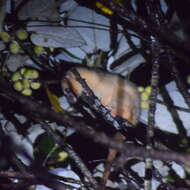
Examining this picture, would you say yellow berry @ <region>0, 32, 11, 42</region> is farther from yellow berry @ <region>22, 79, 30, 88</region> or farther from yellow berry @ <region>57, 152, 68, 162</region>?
yellow berry @ <region>57, 152, 68, 162</region>

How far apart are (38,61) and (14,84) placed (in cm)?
10

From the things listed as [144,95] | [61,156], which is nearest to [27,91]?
[61,156]

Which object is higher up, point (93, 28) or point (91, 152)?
point (93, 28)

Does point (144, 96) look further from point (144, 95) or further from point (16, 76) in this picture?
point (16, 76)

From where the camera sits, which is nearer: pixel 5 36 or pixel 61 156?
pixel 5 36

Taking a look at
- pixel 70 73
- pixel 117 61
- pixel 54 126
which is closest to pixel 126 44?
pixel 117 61

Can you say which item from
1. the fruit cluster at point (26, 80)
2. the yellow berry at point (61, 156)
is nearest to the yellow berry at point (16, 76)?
the fruit cluster at point (26, 80)

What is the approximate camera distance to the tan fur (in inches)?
32.8

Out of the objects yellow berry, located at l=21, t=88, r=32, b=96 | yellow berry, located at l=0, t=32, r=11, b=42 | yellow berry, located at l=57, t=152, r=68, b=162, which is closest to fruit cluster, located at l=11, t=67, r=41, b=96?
yellow berry, located at l=21, t=88, r=32, b=96

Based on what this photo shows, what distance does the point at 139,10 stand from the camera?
872 millimetres

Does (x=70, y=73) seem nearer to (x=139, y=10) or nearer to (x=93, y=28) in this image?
(x=93, y=28)

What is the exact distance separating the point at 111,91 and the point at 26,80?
10.0 inches

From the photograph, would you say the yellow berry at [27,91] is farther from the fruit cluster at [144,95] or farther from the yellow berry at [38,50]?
the fruit cluster at [144,95]

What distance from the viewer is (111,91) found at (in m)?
0.84
